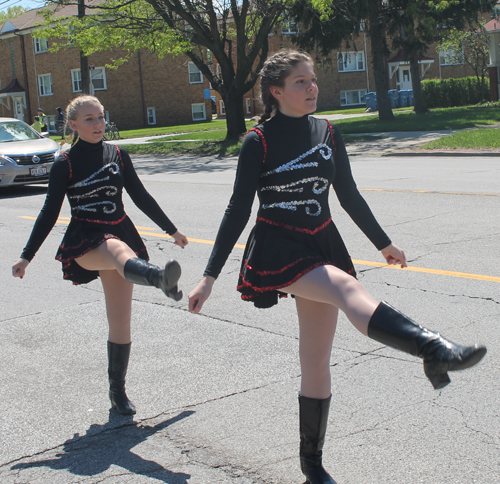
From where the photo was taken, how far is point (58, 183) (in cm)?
378

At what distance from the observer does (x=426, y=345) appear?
245cm

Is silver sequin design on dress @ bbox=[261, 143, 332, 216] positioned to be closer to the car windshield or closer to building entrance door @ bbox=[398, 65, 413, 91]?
the car windshield

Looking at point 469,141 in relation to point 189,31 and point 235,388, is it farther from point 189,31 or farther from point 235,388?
point 235,388

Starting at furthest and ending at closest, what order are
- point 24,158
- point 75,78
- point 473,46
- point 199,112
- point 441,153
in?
point 199,112 → point 75,78 → point 473,46 → point 441,153 → point 24,158

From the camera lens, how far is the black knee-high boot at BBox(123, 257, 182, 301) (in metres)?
3.19

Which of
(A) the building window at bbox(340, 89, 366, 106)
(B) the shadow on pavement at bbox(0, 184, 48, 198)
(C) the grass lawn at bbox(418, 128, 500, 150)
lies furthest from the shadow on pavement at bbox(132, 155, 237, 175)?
(A) the building window at bbox(340, 89, 366, 106)

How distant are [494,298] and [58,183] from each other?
362cm

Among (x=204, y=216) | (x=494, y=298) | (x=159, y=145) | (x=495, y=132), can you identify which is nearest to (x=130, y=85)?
(x=159, y=145)

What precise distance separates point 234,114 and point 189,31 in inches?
145

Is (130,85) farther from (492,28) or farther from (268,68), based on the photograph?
(268,68)

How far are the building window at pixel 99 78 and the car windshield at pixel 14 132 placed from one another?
3569 centimetres

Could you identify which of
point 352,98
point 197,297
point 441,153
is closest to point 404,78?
point 352,98

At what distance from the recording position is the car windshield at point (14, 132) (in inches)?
640

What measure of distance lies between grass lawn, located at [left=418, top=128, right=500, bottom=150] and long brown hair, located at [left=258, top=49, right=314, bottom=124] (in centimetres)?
1604
